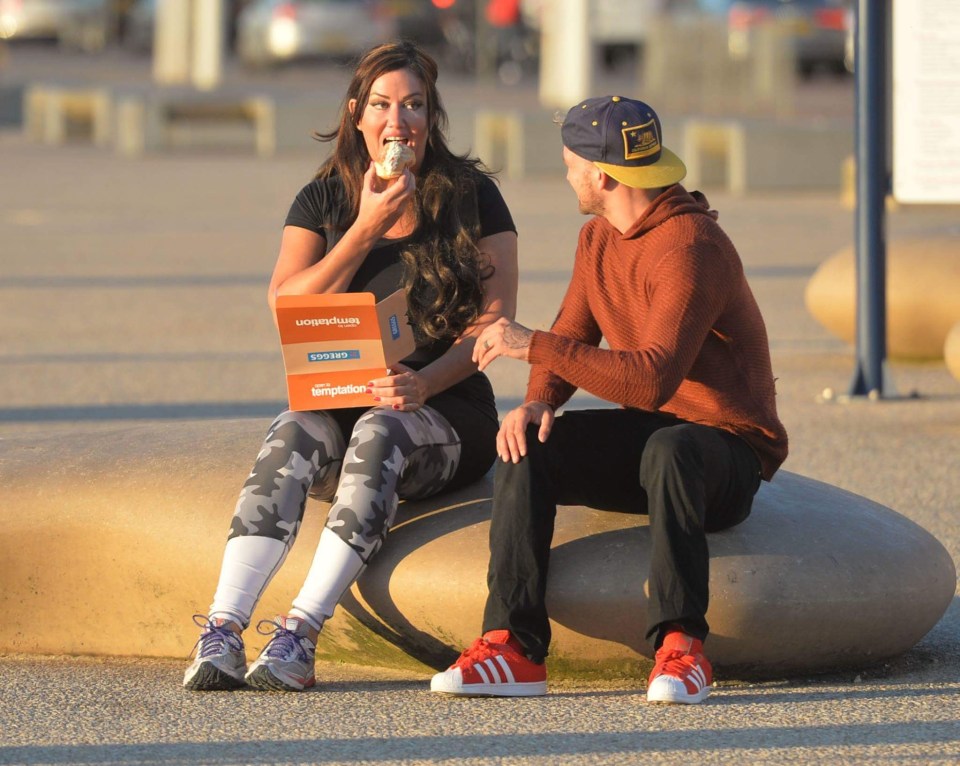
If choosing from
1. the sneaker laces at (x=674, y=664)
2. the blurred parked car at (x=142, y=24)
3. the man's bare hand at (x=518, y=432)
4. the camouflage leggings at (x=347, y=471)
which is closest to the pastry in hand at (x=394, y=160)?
the camouflage leggings at (x=347, y=471)

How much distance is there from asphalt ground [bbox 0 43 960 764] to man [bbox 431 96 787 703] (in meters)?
0.16

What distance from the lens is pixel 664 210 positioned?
4164 mm

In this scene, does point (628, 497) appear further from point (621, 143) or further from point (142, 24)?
point (142, 24)

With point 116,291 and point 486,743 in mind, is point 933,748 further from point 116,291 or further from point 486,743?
point 116,291

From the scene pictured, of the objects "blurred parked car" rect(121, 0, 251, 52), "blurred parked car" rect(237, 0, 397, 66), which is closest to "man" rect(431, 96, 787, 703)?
"blurred parked car" rect(237, 0, 397, 66)

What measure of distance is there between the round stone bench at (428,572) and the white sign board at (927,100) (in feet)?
11.6

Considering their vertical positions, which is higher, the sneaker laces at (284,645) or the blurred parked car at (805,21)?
the blurred parked car at (805,21)

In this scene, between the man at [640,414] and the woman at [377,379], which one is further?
the woman at [377,379]

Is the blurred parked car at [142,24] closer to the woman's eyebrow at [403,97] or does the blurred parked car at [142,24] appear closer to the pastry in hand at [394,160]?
the woman's eyebrow at [403,97]

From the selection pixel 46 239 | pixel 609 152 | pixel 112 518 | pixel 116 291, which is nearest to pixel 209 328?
pixel 116 291

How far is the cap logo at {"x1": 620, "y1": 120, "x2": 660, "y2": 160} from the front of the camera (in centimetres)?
415

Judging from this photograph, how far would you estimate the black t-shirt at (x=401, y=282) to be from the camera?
4508mm

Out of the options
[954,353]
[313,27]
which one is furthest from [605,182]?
[313,27]

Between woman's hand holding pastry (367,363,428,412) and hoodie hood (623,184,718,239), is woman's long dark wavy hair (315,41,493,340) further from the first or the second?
hoodie hood (623,184,718,239)
